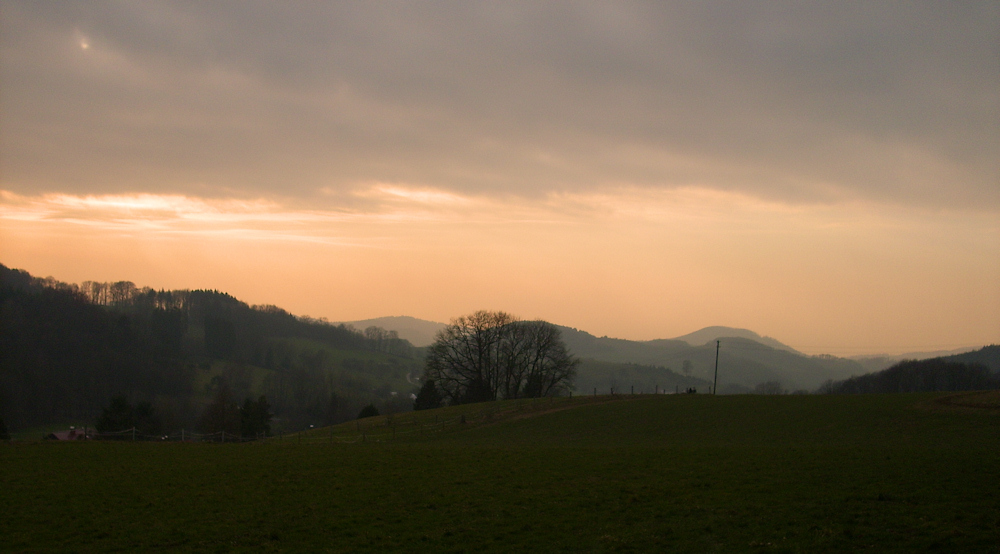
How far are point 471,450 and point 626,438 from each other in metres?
11.1

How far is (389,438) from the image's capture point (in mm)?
46344

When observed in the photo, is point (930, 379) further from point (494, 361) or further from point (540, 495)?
point (540, 495)

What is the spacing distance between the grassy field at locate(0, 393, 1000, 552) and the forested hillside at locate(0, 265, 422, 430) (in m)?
58.2

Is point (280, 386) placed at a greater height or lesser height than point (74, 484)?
lesser

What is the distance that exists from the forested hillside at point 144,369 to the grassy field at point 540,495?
191 ft

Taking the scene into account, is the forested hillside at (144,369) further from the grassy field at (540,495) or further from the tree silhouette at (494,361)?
the grassy field at (540,495)

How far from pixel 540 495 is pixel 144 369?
139 meters

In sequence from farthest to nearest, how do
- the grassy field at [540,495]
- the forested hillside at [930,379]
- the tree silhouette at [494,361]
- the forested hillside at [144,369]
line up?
the forested hillside at [144,369]
the forested hillside at [930,379]
the tree silhouette at [494,361]
the grassy field at [540,495]

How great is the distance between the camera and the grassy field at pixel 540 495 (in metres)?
13.4

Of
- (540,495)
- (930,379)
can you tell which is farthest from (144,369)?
(930,379)

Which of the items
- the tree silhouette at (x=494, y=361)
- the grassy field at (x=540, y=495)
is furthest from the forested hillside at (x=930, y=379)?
the grassy field at (x=540, y=495)

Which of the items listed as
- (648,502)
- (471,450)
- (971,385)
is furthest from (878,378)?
(648,502)

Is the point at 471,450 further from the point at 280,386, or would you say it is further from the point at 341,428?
the point at 280,386

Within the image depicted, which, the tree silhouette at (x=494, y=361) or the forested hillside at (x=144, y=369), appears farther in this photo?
the forested hillside at (x=144, y=369)
